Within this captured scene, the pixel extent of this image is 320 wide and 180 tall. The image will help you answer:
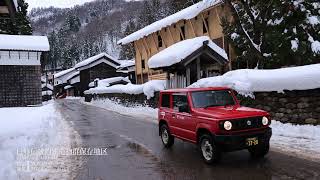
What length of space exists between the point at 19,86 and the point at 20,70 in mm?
1013

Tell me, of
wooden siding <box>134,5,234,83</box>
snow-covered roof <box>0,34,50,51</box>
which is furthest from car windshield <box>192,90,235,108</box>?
wooden siding <box>134,5,234,83</box>

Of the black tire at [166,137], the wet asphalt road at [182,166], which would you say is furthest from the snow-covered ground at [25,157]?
the black tire at [166,137]

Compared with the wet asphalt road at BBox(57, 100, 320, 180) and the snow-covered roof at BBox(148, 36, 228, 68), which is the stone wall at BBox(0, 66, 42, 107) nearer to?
the snow-covered roof at BBox(148, 36, 228, 68)

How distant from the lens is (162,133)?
1223 centimetres

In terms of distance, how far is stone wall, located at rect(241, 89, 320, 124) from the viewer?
1293 centimetres

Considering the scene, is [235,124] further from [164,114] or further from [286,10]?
[286,10]

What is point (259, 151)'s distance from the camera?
9578 millimetres

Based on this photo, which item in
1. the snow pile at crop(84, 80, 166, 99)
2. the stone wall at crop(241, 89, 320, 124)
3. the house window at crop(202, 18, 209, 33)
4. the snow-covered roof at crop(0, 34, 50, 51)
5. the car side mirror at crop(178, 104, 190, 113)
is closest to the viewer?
the car side mirror at crop(178, 104, 190, 113)

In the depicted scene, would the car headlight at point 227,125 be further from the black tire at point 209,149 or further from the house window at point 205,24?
the house window at point 205,24

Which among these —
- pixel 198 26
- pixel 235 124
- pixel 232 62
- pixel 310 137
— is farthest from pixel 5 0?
pixel 198 26

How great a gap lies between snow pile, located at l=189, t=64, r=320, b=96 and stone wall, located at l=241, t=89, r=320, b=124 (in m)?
0.24

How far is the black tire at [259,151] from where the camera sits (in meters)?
9.35

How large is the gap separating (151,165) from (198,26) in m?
25.8

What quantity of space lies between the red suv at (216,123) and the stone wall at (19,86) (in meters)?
15.1
